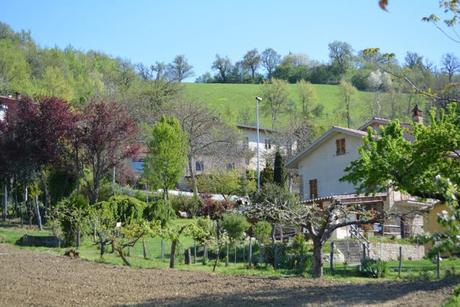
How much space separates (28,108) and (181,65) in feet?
209

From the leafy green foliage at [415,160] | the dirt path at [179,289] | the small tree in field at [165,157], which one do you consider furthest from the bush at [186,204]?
the leafy green foliage at [415,160]

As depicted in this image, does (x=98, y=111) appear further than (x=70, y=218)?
Yes

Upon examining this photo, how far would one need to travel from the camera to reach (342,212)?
20.7m

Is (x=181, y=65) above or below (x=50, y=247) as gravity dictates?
above

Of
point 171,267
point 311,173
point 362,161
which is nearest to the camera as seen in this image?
point 362,161

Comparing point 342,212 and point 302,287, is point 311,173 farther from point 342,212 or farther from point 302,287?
point 302,287

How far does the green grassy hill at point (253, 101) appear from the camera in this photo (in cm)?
9225

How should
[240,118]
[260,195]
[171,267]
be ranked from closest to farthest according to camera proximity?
1. [171,267]
2. [260,195]
3. [240,118]

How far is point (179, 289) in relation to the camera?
15500 millimetres

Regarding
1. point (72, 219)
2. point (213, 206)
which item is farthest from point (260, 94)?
point (72, 219)

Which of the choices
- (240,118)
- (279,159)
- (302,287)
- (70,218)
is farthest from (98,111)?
(240,118)

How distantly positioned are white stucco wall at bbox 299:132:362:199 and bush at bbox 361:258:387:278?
19160 mm

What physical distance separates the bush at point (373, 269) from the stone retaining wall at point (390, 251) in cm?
810

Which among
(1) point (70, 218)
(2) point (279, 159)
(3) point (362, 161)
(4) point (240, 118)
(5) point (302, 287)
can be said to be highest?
(4) point (240, 118)
